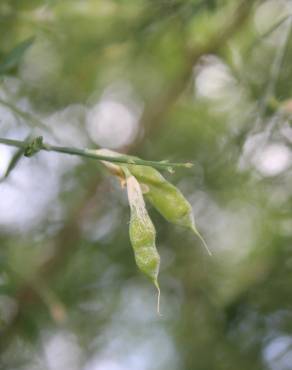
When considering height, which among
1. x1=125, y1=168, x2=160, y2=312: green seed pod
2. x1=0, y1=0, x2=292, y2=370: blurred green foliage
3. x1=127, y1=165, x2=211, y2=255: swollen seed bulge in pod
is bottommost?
x1=125, y1=168, x2=160, y2=312: green seed pod

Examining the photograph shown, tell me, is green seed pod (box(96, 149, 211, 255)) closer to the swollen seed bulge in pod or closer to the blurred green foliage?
the swollen seed bulge in pod

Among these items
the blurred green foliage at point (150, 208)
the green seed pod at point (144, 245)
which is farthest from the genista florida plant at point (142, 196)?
the blurred green foliage at point (150, 208)

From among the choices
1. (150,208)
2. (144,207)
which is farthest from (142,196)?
(150,208)

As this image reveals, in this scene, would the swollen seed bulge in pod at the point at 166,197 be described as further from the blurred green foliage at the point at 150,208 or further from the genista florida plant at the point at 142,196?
the blurred green foliage at the point at 150,208

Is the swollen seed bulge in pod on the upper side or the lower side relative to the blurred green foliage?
lower

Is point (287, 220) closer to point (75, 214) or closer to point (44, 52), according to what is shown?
point (75, 214)

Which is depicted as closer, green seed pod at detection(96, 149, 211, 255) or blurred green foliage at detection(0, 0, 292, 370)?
green seed pod at detection(96, 149, 211, 255)

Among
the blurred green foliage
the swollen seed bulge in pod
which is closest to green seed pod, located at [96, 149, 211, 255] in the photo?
the swollen seed bulge in pod

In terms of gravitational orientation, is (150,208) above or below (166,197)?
above

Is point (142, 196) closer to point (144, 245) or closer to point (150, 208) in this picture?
point (144, 245)
